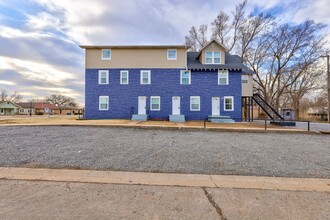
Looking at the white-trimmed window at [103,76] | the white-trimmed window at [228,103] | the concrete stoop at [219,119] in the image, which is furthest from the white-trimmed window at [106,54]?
the white-trimmed window at [228,103]

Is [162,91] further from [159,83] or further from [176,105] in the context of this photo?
[176,105]

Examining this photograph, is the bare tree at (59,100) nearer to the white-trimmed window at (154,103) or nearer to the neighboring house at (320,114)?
the white-trimmed window at (154,103)

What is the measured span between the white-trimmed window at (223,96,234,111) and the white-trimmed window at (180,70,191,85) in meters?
3.92

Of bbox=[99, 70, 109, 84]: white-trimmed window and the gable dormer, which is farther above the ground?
the gable dormer

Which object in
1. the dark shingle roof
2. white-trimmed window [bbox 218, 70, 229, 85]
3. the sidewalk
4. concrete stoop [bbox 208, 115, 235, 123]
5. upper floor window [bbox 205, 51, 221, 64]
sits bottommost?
the sidewalk

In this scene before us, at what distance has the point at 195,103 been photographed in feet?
61.7

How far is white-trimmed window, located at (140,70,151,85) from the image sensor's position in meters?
19.1

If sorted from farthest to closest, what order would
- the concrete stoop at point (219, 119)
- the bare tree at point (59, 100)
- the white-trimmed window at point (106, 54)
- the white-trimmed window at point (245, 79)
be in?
the bare tree at point (59, 100) → the white-trimmed window at point (245, 79) → the white-trimmed window at point (106, 54) → the concrete stoop at point (219, 119)

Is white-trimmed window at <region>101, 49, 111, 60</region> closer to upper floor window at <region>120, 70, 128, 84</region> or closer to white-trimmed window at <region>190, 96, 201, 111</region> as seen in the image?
upper floor window at <region>120, 70, 128, 84</region>

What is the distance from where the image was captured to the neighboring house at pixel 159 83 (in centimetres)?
1864

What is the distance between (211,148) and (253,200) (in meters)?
3.85

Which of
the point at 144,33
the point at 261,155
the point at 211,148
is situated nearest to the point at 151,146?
the point at 211,148

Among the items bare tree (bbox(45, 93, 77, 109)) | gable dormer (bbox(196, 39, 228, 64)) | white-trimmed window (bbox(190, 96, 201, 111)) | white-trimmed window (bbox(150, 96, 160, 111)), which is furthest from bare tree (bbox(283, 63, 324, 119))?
bare tree (bbox(45, 93, 77, 109))

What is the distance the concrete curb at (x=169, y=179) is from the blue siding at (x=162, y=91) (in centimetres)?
1415
